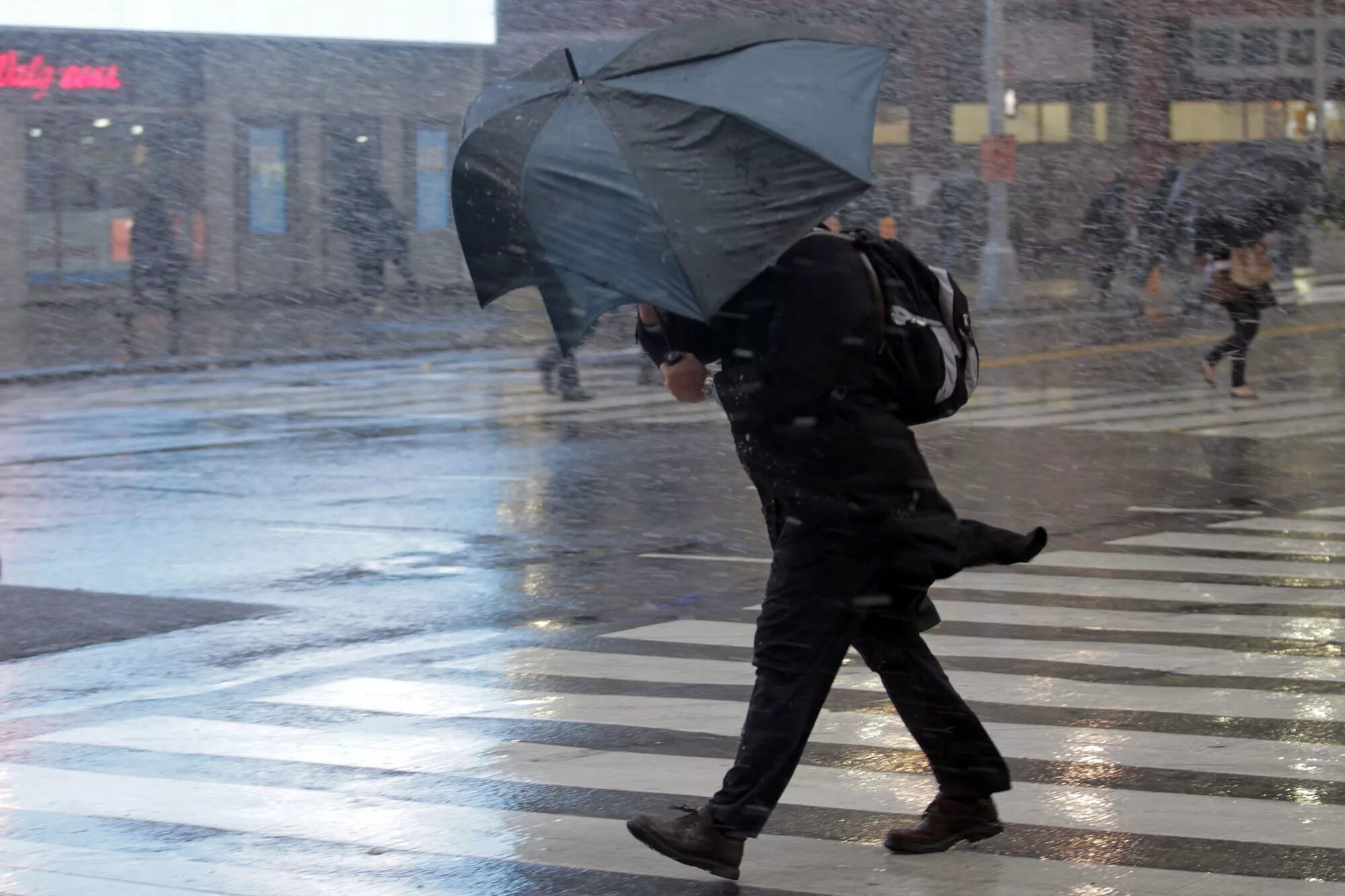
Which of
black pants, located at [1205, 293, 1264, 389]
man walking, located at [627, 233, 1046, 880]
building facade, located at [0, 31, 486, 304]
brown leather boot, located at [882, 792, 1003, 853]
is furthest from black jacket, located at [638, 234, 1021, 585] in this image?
building facade, located at [0, 31, 486, 304]

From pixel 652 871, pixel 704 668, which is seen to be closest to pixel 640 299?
pixel 652 871

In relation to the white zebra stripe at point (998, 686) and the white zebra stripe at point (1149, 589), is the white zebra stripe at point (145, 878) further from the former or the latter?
the white zebra stripe at point (1149, 589)

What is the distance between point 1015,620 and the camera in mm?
8500

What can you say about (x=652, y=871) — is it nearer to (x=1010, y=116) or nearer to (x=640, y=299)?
(x=640, y=299)

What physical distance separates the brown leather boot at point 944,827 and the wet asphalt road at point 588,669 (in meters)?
0.04

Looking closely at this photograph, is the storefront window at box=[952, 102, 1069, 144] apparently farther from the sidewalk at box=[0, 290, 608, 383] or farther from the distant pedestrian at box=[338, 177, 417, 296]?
the distant pedestrian at box=[338, 177, 417, 296]

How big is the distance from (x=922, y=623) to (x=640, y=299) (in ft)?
3.60

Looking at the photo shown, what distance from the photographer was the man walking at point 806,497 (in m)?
4.79

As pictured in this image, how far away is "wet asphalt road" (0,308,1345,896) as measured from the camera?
5.26 meters

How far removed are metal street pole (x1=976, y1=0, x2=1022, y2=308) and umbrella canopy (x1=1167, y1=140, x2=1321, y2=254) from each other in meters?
7.26

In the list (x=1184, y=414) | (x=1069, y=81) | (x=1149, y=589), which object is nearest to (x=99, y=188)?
(x=1184, y=414)

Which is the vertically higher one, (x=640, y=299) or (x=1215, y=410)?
(x=640, y=299)

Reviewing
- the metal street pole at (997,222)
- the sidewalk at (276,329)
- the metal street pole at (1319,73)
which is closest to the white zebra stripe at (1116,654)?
the sidewalk at (276,329)

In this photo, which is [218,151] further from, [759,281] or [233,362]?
[759,281]
